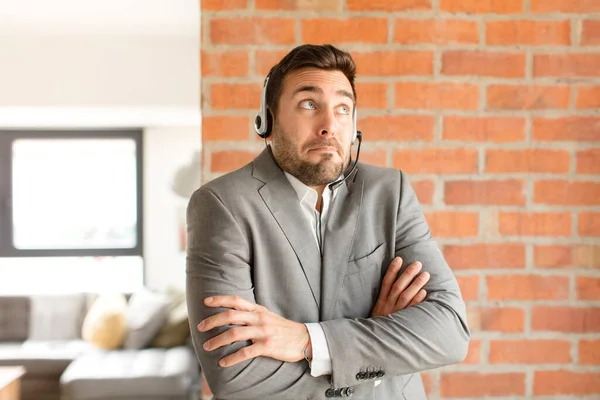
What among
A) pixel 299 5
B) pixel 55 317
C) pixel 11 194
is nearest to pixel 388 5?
pixel 299 5

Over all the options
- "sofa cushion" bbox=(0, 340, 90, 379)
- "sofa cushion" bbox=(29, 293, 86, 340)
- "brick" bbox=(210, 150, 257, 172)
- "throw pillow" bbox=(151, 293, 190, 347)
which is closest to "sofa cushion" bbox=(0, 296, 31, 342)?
"sofa cushion" bbox=(29, 293, 86, 340)

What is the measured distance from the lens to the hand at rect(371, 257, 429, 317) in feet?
4.19

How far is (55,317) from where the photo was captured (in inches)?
203

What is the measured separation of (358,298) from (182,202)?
4.82m

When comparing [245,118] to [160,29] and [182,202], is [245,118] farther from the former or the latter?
[182,202]

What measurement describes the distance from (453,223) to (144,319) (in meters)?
3.61

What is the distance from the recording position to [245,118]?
1.71 meters

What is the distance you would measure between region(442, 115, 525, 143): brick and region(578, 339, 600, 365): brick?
0.70 m

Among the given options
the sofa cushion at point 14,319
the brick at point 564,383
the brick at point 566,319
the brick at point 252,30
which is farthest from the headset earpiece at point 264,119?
the sofa cushion at point 14,319

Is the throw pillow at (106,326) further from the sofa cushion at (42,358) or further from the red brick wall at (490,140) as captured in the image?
the red brick wall at (490,140)

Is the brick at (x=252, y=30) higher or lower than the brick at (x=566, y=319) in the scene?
higher

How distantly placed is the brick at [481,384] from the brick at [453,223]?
1.49ft

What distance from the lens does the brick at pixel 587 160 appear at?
5.82 ft

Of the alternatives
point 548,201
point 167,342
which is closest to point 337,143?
point 548,201
